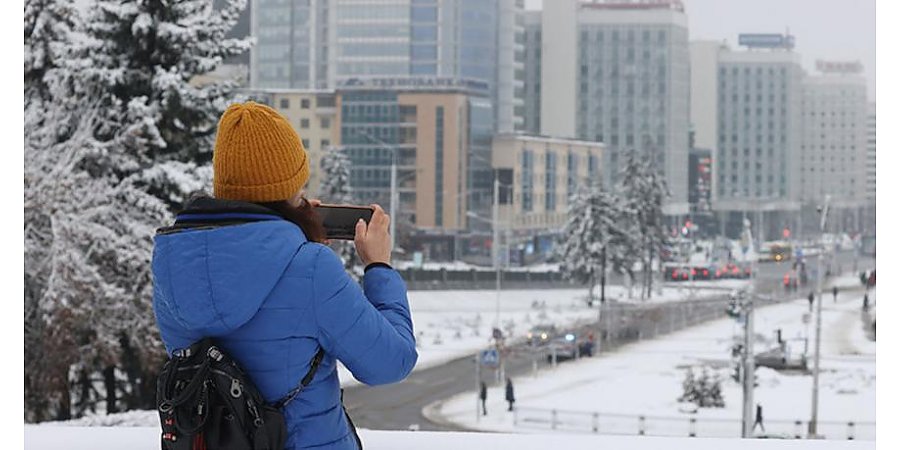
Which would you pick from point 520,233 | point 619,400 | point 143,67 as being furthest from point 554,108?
point 143,67

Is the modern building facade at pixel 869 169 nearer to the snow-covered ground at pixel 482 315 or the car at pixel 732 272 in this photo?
the car at pixel 732 272

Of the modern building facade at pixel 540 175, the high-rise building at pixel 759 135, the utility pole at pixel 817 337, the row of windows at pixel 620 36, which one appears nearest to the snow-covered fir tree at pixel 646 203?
the modern building facade at pixel 540 175

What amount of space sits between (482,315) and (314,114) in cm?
621

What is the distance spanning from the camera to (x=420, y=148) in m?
28.5

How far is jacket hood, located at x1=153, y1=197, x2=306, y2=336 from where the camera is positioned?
1001mm

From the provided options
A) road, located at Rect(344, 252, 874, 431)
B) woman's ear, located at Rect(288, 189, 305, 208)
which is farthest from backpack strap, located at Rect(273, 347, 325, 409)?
road, located at Rect(344, 252, 874, 431)

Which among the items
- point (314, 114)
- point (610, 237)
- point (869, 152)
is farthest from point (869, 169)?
point (314, 114)

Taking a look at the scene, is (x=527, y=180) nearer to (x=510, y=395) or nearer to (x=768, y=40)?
(x=510, y=395)

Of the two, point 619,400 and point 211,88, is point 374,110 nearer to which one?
point 619,400

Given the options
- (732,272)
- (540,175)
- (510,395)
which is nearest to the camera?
(510,395)

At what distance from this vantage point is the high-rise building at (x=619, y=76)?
3192 centimetres

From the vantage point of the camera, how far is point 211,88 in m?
11.2

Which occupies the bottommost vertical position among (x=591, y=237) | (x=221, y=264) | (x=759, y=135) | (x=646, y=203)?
(x=591, y=237)

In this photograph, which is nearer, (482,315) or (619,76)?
(482,315)
